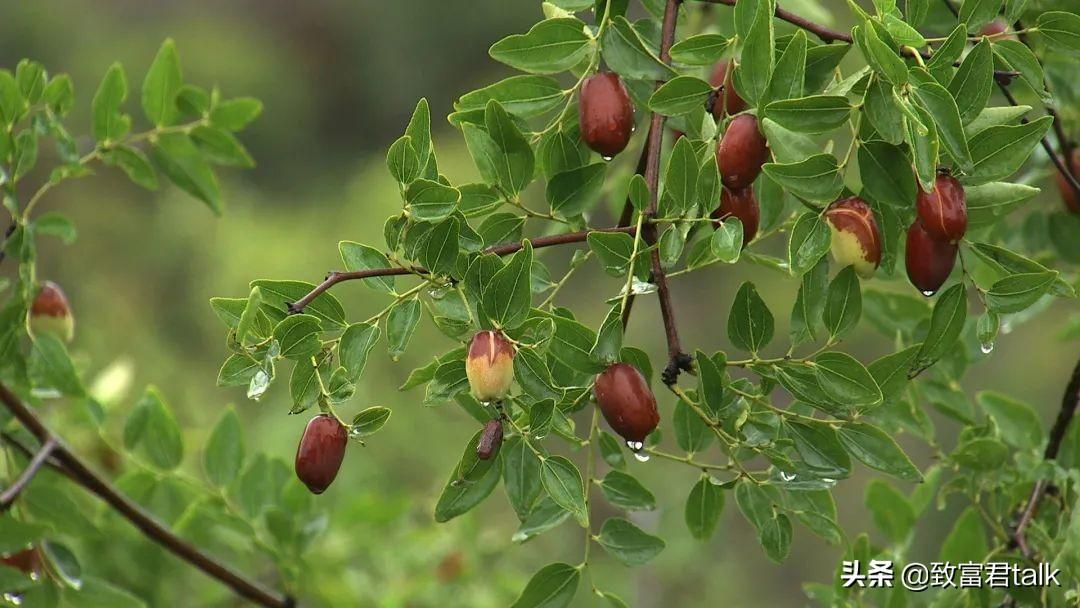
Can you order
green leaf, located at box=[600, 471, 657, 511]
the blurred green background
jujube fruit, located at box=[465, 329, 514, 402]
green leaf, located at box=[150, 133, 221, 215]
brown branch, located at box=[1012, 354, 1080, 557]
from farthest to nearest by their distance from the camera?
the blurred green background, green leaf, located at box=[150, 133, 221, 215], brown branch, located at box=[1012, 354, 1080, 557], green leaf, located at box=[600, 471, 657, 511], jujube fruit, located at box=[465, 329, 514, 402]

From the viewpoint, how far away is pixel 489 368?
16.2 inches

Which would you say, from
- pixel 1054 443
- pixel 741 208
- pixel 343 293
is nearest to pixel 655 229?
pixel 741 208

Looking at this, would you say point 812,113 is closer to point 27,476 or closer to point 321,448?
point 321,448

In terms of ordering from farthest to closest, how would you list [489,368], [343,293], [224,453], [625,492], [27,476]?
A: [343,293] < [224,453] < [27,476] < [625,492] < [489,368]

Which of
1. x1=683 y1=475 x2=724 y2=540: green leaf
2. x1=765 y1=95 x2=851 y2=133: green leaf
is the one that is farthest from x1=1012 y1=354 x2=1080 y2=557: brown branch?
x1=765 y1=95 x2=851 y2=133: green leaf

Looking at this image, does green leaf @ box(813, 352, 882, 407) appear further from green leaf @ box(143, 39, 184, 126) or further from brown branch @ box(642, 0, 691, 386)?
green leaf @ box(143, 39, 184, 126)

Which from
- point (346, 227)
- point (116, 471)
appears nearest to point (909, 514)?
point (116, 471)

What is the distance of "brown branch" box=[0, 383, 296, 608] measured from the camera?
68 centimetres

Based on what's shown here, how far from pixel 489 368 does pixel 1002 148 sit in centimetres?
21

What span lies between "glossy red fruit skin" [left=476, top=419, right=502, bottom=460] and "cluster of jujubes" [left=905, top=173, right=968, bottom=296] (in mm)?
169

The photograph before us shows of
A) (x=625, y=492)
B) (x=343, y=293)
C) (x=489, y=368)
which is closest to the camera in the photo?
(x=489, y=368)

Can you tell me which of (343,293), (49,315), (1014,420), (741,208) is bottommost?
(343,293)

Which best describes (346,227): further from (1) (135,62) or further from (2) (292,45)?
(2) (292,45)

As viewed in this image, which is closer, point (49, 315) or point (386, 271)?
point (386, 271)
